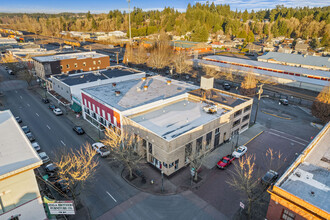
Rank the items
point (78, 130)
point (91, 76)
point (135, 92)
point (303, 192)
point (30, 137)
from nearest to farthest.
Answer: point (303, 192)
point (30, 137)
point (78, 130)
point (135, 92)
point (91, 76)

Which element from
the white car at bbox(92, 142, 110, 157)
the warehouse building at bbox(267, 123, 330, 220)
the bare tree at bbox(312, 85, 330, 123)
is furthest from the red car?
the bare tree at bbox(312, 85, 330, 123)

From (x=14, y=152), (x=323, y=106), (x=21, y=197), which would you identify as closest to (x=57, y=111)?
(x=14, y=152)

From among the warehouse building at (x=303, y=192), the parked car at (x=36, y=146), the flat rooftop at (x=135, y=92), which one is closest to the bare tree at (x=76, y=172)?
the parked car at (x=36, y=146)

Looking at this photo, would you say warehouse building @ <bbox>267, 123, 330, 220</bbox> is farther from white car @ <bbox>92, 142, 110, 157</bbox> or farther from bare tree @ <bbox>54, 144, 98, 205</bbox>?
white car @ <bbox>92, 142, 110, 157</bbox>

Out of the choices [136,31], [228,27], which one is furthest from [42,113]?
[228,27]

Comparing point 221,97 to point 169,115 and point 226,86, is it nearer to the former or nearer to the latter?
point 169,115

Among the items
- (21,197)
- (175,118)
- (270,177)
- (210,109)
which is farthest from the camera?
(210,109)

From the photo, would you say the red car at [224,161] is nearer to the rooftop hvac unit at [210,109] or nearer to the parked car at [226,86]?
the rooftop hvac unit at [210,109]

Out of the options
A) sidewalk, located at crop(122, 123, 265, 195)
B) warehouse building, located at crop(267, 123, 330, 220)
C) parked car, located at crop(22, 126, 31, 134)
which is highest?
warehouse building, located at crop(267, 123, 330, 220)
